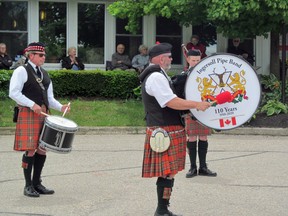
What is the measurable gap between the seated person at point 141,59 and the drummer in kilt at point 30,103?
8997 millimetres

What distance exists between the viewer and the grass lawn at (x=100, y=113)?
11953mm

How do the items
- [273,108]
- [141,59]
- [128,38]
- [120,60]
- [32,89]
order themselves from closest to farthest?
1. [32,89]
2. [273,108]
3. [141,59]
4. [120,60]
5. [128,38]

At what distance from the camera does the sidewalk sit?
19.7 ft

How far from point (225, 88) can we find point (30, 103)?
2118 millimetres

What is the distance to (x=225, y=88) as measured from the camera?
5414 millimetres

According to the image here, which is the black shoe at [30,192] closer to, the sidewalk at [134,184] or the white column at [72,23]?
the sidewalk at [134,184]

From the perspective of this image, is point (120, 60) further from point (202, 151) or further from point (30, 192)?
point (30, 192)

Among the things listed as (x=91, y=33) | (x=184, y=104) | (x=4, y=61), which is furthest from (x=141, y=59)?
(x=184, y=104)

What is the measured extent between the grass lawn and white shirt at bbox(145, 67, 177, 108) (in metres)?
6.75

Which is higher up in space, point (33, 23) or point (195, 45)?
point (33, 23)

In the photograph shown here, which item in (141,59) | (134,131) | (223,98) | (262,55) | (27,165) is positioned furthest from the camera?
(262,55)

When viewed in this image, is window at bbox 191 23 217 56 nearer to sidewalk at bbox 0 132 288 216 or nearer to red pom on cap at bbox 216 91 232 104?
sidewalk at bbox 0 132 288 216

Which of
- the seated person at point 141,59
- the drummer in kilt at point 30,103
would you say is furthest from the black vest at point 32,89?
the seated person at point 141,59

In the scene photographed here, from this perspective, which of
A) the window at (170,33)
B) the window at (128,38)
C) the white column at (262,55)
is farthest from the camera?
the white column at (262,55)
